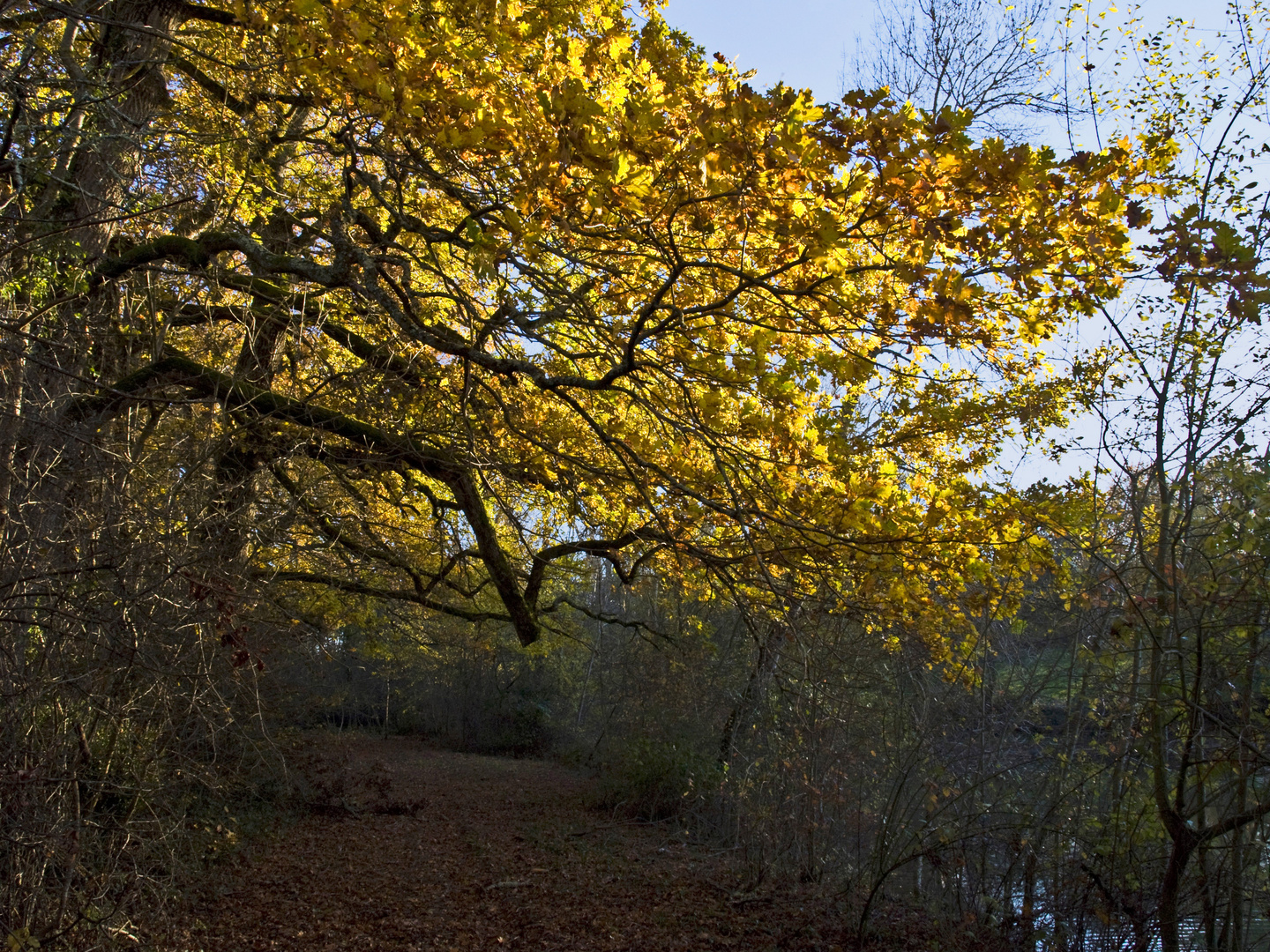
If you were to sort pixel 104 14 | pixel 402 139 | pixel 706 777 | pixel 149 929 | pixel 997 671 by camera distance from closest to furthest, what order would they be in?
pixel 402 139 < pixel 149 929 < pixel 104 14 < pixel 997 671 < pixel 706 777

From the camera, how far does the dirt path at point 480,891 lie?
6066mm

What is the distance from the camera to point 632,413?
7426 millimetres

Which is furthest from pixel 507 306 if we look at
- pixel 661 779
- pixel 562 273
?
pixel 661 779

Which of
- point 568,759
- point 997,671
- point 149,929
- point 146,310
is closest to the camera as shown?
point 149,929

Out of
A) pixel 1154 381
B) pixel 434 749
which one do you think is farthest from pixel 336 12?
pixel 434 749

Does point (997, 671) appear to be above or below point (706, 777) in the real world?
above

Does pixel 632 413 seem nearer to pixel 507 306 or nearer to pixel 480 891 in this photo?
pixel 507 306

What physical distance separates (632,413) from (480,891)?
Result: 4495 millimetres

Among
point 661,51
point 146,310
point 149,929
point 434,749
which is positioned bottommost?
point 434,749

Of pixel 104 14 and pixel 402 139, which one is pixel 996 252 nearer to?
pixel 402 139

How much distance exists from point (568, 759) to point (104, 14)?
52.7 ft

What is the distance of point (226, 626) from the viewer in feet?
11.3

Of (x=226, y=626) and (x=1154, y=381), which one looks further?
(x=1154, y=381)

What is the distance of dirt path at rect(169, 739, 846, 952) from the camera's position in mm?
6066
